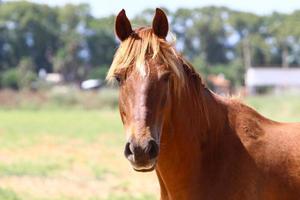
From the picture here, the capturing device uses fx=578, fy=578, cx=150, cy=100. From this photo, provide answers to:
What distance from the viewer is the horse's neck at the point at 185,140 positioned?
420cm

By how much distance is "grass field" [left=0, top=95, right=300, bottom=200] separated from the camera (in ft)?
35.8

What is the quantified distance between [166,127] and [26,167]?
1080cm

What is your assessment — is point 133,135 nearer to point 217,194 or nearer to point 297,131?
point 217,194

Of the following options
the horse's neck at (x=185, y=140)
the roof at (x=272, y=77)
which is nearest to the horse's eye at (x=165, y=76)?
the horse's neck at (x=185, y=140)

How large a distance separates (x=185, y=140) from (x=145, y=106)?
0.61m

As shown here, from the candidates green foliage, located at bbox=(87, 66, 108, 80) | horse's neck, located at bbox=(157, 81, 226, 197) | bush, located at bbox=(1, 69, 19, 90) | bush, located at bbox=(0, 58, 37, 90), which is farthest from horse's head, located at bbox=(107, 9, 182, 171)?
bush, located at bbox=(1, 69, 19, 90)

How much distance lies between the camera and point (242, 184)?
421cm

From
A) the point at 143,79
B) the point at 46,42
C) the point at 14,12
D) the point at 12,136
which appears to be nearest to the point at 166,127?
the point at 143,79

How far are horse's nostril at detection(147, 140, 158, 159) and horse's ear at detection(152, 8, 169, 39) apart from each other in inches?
36.4

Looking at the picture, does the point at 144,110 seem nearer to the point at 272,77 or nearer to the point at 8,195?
the point at 8,195

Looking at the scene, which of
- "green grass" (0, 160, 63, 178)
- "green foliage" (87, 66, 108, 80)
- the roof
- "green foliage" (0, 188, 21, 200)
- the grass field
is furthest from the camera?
"green foliage" (87, 66, 108, 80)

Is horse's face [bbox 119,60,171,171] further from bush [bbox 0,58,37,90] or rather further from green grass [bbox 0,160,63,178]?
bush [bbox 0,58,37,90]

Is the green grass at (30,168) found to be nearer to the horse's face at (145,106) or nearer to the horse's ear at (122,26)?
the horse's ear at (122,26)

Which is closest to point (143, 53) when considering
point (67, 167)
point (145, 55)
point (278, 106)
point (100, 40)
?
point (145, 55)
